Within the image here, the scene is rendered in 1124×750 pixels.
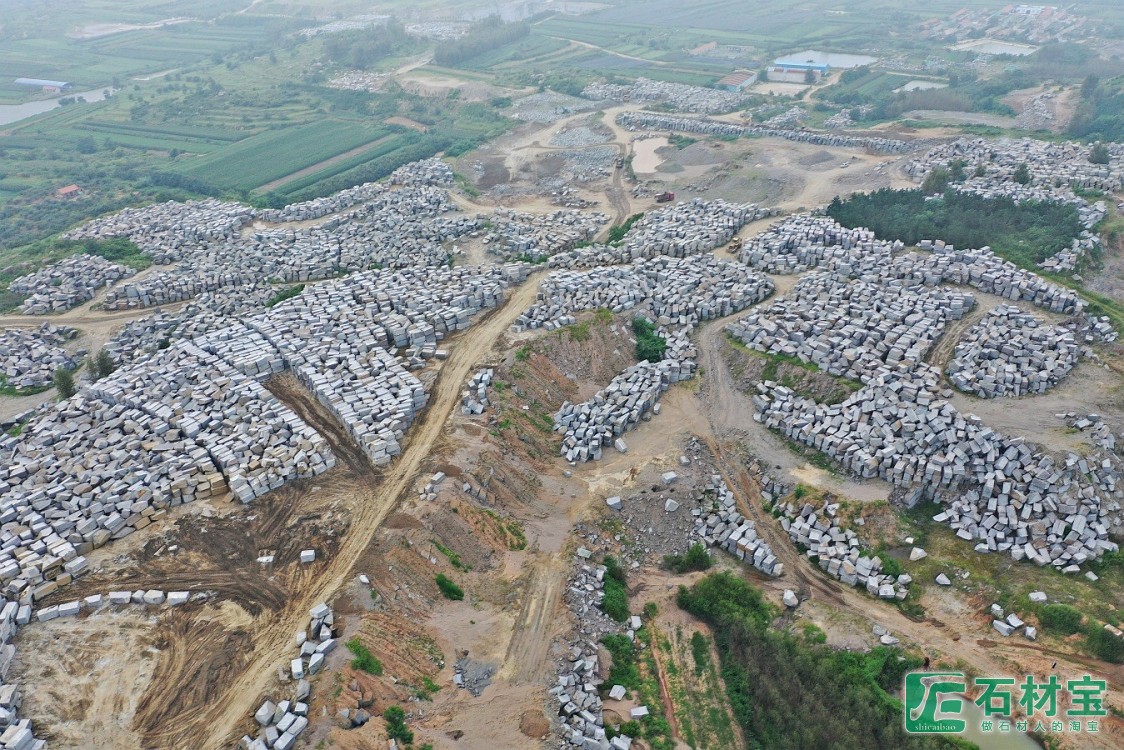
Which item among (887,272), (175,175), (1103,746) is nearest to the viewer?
(1103,746)

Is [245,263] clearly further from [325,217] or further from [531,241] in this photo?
[531,241]

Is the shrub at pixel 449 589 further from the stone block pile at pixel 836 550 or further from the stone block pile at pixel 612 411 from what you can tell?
the stone block pile at pixel 836 550

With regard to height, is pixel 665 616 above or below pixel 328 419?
below

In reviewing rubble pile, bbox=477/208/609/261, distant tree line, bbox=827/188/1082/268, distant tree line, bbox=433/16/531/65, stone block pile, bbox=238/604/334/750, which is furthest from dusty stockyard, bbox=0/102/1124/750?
distant tree line, bbox=433/16/531/65

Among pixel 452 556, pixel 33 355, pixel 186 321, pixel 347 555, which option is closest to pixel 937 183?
pixel 452 556

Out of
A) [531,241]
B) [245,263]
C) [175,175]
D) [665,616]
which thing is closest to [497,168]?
[531,241]

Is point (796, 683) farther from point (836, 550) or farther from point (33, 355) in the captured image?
point (33, 355)

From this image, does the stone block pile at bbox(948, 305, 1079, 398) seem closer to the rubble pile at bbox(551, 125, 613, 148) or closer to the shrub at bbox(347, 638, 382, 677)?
the shrub at bbox(347, 638, 382, 677)
